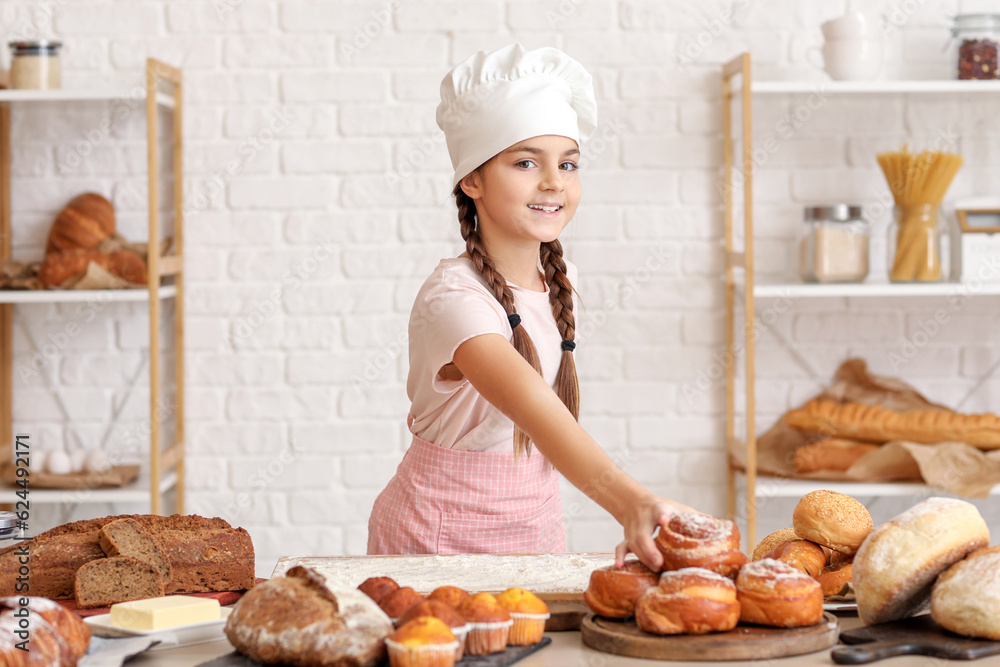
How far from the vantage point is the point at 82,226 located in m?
2.33

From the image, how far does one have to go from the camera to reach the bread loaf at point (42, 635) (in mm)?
824

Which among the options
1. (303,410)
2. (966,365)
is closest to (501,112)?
(303,410)

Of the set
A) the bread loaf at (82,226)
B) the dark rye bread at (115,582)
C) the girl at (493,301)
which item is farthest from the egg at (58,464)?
the dark rye bread at (115,582)

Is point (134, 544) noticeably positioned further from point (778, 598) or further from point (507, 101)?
point (507, 101)

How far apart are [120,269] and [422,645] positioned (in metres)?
1.73

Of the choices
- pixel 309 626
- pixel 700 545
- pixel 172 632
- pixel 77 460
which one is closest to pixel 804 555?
pixel 700 545

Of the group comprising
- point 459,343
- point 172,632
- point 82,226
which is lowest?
point 172,632

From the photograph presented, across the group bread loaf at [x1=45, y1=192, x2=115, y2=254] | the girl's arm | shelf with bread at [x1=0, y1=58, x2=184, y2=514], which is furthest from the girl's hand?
bread loaf at [x1=45, y1=192, x2=115, y2=254]

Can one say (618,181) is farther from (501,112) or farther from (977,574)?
(977,574)

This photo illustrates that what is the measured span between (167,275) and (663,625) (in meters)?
1.86

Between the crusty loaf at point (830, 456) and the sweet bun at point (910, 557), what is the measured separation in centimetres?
134

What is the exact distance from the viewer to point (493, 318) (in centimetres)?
134

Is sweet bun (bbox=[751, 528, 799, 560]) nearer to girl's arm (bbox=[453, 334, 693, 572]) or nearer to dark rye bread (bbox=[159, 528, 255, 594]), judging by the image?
girl's arm (bbox=[453, 334, 693, 572])

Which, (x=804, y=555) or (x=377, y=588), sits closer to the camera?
(x=377, y=588)
